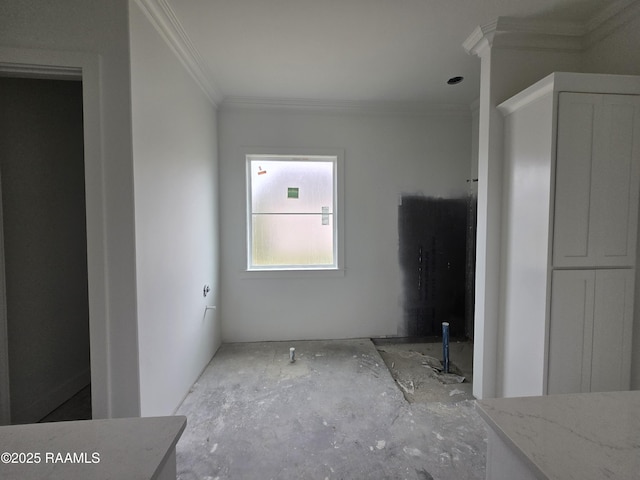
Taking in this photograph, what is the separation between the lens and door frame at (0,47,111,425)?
4.45 feet

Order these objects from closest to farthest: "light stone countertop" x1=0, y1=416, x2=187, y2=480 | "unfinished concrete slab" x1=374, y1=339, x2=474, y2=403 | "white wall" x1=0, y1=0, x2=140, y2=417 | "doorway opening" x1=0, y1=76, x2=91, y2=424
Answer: "light stone countertop" x1=0, y1=416, x2=187, y2=480, "white wall" x1=0, y1=0, x2=140, y2=417, "doorway opening" x1=0, y1=76, x2=91, y2=424, "unfinished concrete slab" x1=374, y1=339, x2=474, y2=403

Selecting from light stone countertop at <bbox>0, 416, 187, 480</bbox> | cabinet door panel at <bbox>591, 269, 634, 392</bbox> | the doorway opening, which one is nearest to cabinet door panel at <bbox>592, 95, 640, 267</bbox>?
cabinet door panel at <bbox>591, 269, 634, 392</bbox>

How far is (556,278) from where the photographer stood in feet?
5.20

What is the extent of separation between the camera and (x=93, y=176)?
1396 mm

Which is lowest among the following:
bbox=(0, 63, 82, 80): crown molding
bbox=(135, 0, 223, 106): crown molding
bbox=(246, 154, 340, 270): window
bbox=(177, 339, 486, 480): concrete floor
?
bbox=(177, 339, 486, 480): concrete floor

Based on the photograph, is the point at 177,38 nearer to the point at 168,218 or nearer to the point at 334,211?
the point at 168,218

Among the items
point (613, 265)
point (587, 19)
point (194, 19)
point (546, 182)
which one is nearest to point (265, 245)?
point (194, 19)

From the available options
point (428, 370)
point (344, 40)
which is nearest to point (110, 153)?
point (344, 40)

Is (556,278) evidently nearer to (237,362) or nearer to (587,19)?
(587,19)

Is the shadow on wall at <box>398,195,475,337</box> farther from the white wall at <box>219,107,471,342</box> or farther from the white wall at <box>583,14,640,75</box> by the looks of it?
the white wall at <box>583,14,640,75</box>

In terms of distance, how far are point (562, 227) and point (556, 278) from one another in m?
0.30

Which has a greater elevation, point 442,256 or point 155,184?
point 155,184

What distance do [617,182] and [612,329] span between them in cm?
86

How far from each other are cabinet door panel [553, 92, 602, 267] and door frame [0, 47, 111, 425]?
247 cm
